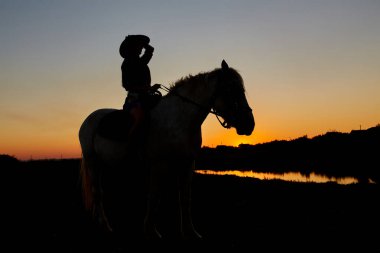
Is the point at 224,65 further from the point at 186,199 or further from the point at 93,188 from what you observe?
the point at 93,188

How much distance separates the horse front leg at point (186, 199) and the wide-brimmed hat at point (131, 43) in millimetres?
2710

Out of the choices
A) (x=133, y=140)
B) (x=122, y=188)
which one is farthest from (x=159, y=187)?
(x=122, y=188)

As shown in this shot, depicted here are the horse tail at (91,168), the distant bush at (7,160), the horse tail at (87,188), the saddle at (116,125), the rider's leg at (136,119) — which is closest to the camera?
the rider's leg at (136,119)

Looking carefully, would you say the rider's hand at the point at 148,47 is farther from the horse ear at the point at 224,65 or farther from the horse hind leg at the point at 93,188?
the horse hind leg at the point at 93,188

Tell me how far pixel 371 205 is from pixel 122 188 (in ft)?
28.7

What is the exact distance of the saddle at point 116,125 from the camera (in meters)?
6.51

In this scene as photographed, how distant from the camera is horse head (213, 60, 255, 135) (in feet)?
19.3

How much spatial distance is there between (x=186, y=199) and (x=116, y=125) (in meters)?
2.09

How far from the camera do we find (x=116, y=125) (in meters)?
6.83

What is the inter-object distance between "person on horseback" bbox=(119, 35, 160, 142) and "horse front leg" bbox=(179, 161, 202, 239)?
1.41m

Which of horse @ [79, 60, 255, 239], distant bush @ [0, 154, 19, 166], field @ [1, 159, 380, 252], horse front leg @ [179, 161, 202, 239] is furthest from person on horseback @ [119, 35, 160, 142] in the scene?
distant bush @ [0, 154, 19, 166]

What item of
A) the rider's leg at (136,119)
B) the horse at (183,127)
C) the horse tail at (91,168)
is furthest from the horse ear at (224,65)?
the horse tail at (91,168)

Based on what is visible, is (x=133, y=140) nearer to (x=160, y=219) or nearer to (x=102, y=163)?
(x=102, y=163)

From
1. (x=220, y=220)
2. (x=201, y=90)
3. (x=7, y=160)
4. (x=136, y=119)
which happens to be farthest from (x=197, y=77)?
(x=7, y=160)
